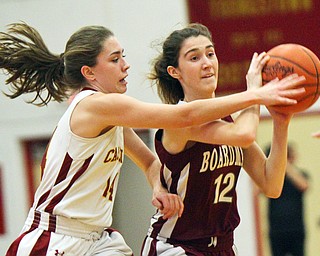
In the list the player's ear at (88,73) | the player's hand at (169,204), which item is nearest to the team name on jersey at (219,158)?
the player's hand at (169,204)

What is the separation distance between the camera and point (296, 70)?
432 cm

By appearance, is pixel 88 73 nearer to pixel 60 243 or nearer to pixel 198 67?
pixel 198 67

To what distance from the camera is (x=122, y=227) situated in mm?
8773

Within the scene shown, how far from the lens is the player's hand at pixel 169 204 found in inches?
179

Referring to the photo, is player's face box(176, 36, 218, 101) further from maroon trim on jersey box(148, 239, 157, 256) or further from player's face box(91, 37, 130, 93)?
maroon trim on jersey box(148, 239, 157, 256)

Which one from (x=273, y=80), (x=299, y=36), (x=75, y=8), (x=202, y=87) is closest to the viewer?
(x=273, y=80)

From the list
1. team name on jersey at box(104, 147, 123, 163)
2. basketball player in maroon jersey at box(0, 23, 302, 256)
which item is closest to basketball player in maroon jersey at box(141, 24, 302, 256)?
basketball player in maroon jersey at box(0, 23, 302, 256)

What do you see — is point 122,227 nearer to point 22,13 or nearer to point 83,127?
point 22,13

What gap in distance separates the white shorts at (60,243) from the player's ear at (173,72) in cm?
94

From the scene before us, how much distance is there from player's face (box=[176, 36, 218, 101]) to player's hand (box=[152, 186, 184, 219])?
1.81 feet

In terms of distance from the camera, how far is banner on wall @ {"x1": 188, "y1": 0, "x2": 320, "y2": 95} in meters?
7.69

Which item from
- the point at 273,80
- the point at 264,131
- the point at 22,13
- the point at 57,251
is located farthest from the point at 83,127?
the point at 22,13

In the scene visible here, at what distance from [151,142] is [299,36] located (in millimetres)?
1655

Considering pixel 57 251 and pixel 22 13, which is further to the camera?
pixel 22 13
